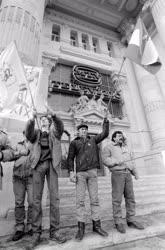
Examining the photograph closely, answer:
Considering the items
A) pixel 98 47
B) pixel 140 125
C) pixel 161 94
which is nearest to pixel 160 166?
pixel 140 125

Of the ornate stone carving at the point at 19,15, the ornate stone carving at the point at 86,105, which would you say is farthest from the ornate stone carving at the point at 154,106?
the ornate stone carving at the point at 19,15

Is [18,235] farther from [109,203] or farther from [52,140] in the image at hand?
[109,203]

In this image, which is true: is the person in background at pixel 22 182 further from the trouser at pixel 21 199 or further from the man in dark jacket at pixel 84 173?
the man in dark jacket at pixel 84 173

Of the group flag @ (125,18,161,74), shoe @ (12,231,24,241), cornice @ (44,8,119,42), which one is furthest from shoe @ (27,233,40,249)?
cornice @ (44,8,119,42)

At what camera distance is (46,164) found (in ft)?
7.87

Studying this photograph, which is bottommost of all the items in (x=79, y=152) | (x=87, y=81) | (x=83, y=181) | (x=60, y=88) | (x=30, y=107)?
(x=83, y=181)

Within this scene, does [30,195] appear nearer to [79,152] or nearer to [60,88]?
[79,152]

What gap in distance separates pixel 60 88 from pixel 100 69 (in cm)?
407

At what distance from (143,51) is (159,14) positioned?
8.48 m

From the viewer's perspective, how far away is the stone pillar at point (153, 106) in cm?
945

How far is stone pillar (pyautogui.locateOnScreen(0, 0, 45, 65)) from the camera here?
5.70m

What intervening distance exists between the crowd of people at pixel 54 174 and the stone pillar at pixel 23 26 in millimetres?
3937

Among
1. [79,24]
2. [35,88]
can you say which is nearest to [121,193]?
[35,88]

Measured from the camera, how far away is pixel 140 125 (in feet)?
34.3
